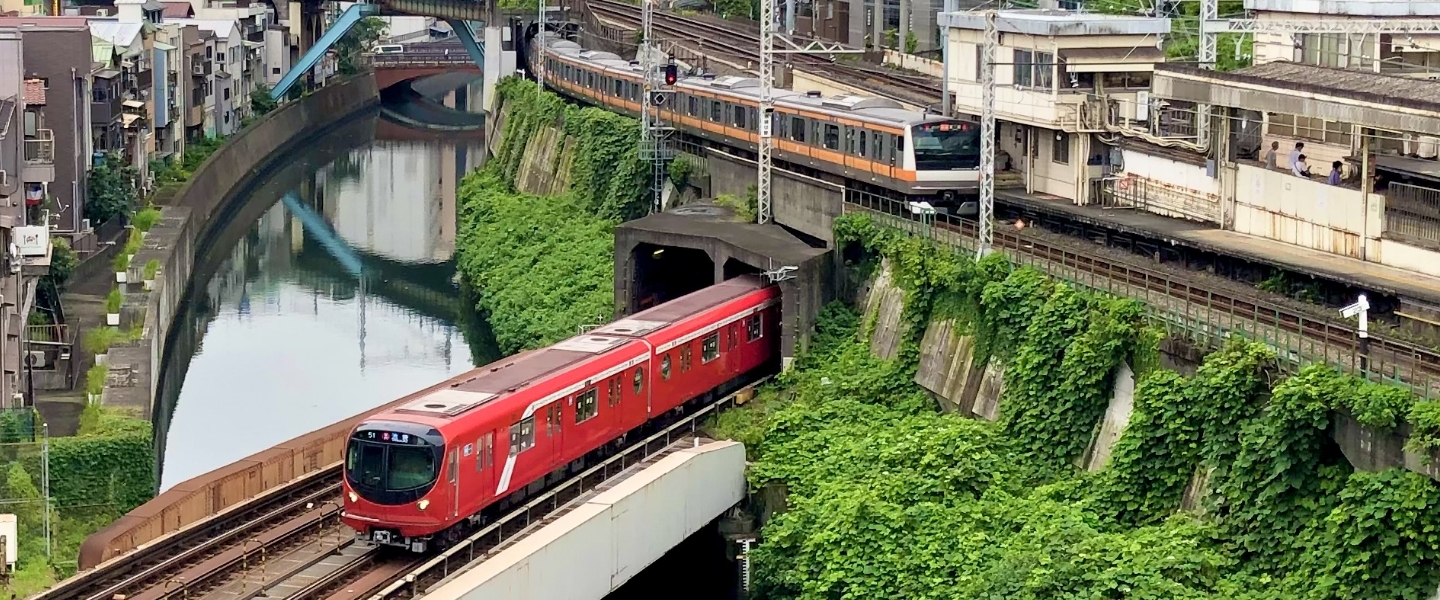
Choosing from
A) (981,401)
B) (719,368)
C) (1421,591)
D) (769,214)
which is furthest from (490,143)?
(1421,591)

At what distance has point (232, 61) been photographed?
75.1 m

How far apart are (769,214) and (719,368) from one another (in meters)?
5.85

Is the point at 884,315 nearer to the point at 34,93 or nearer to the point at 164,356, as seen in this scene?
the point at 164,356

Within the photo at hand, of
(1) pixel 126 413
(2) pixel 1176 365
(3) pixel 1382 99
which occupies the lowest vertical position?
(1) pixel 126 413

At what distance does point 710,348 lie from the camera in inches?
1155

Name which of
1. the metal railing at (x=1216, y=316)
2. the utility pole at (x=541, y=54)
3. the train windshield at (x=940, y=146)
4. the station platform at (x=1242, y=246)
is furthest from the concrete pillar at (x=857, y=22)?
the metal railing at (x=1216, y=316)

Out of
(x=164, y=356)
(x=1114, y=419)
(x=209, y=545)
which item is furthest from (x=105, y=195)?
(x=1114, y=419)

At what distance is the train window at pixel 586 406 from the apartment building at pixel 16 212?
8.94m

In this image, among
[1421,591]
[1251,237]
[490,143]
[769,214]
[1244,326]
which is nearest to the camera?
[1421,591]

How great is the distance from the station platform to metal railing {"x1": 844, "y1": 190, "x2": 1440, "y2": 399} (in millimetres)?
800

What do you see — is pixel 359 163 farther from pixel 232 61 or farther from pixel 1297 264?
pixel 1297 264

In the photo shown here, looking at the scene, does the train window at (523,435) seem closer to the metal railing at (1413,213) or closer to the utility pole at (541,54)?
the metal railing at (1413,213)

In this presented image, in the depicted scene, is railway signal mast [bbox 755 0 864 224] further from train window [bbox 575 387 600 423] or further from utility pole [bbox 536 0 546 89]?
utility pole [bbox 536 0 546 89]

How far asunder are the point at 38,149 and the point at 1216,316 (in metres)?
25.2
